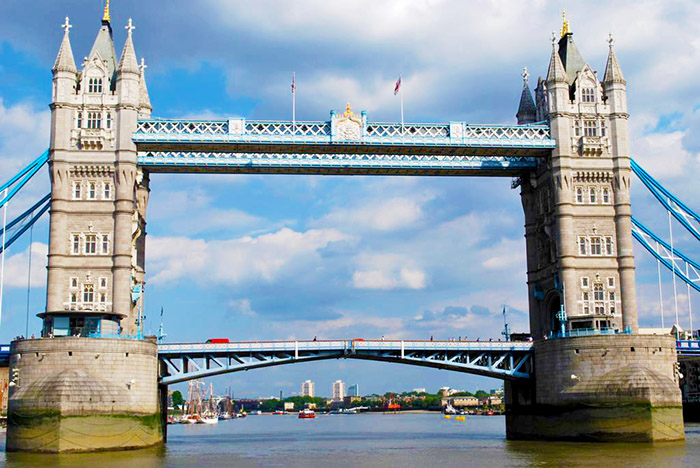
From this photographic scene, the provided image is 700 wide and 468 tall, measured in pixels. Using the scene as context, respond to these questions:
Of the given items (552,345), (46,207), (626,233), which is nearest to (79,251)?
(46,207)

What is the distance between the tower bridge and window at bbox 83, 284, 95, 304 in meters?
0.11

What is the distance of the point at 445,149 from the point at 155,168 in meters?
24.7

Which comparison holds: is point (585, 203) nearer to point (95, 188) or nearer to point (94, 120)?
point (95, 188)

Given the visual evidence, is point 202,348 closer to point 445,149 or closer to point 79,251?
point 79,251

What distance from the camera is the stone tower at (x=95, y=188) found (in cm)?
6775

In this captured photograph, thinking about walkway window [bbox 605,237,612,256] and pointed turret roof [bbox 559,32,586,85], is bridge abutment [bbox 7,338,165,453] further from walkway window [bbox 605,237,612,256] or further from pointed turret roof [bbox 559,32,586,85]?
Result: pointed turret roof [bbox 559,32,586,85]

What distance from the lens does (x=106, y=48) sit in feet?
239

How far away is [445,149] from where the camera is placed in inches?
2862

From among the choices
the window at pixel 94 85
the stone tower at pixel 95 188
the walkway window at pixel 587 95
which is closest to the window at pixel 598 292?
the walkway window at pixel 587 95

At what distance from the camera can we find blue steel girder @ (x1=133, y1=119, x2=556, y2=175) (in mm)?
70750

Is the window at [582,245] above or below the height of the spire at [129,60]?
below

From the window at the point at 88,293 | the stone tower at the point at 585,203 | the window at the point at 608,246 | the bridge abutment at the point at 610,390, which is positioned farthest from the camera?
the window at the point at 608,246

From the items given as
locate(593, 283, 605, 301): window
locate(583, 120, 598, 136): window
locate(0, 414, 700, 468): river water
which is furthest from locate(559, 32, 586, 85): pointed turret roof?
locate(0, 414, 700, 468): river water

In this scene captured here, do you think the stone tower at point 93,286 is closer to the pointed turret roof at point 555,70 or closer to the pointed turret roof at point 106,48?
the pointed turret roof at point 106,48
